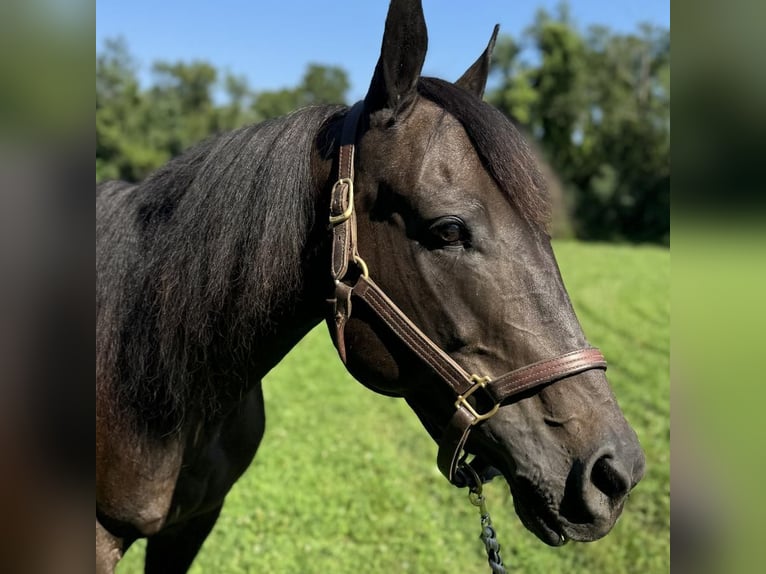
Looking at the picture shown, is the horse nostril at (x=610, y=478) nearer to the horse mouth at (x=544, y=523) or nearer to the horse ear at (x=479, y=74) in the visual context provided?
the horse mouth at (x=544, y=523)

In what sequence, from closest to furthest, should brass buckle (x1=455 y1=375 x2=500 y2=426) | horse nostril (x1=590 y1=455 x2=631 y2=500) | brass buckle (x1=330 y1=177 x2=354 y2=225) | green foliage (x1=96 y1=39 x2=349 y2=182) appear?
horse nostril (x1=590 y1=455 x2=631 y2=500)
brass buckle (x1=455 y1=375 x2=500 y2=426)
brass buckle (x1=330 y1=177 x2=354 y2=225)
green foliage (x1=96 y1=39 x2=349 y2=182)

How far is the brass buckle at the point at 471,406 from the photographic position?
1417mm

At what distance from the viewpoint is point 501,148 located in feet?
4.82

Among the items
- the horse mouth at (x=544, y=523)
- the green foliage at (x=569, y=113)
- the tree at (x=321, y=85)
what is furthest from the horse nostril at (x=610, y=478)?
the tree at (x=321, y=85)

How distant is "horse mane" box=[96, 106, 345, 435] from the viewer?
1637 mm

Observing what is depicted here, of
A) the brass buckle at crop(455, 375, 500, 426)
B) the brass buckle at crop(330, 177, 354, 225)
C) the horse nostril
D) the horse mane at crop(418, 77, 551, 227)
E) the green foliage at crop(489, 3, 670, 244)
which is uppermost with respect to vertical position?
the horse mane at crop(418, 77, 551, 227)

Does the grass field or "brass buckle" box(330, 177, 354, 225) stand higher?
"brass buckle" box(330, 177, 354, 225)

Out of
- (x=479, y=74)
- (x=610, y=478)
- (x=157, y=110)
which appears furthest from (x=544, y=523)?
(x=157, y=110)

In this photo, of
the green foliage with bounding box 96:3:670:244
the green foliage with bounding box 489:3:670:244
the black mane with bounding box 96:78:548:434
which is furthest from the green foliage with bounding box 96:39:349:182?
the black mane with bounding box 96:78:548:434

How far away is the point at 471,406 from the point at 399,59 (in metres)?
0.88

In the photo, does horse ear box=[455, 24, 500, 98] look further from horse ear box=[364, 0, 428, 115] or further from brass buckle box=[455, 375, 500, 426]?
A: brass buckle box=[455, 375, 500, 426]
